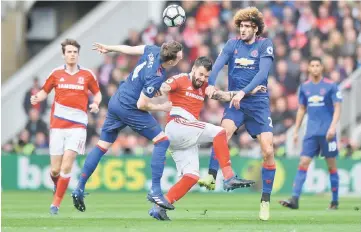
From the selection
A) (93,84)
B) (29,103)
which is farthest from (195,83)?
(29,103)

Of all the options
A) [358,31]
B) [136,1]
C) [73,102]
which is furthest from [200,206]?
[136,1]

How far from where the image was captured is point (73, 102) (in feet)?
54.1

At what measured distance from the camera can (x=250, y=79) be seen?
1469 cm

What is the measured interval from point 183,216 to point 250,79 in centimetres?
199

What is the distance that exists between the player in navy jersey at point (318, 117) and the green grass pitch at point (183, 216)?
2.23 feet

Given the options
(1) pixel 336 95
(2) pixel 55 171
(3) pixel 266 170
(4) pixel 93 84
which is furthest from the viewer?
(1) pixel 336 95

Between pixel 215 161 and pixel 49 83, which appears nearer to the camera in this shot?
pixel 215 161

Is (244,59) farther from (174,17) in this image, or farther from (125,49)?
(125,49)

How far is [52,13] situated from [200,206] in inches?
604

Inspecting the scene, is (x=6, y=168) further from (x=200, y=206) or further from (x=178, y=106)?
(x=178, y=106)

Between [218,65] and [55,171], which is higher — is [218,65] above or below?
above

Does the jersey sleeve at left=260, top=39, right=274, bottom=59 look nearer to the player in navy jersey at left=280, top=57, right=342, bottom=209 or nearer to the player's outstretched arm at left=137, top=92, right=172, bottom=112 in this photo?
the player's outstretched arm at left=137, top=92, right=172, bottom=112

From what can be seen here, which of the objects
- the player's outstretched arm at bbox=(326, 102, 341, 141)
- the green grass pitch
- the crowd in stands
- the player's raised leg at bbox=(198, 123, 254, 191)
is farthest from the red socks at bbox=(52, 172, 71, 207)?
the crowd in stands

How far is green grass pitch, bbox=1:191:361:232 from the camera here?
42.6 ft
